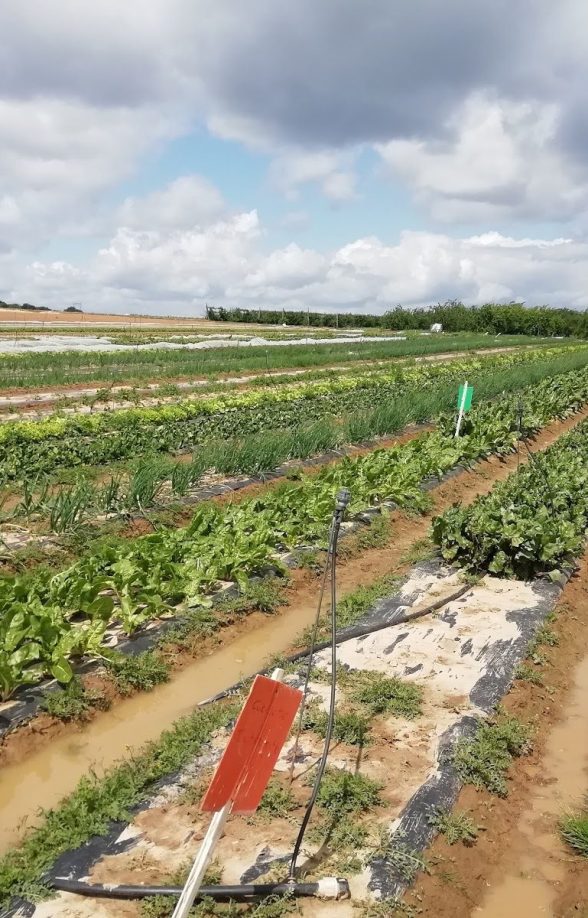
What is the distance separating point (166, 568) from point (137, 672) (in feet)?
3.28

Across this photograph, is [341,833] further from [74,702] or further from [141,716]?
[74,702]

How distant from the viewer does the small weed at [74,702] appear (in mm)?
4098

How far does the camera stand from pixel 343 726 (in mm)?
3854

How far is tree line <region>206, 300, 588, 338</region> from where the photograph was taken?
232ft

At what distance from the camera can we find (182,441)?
1055 centimetres

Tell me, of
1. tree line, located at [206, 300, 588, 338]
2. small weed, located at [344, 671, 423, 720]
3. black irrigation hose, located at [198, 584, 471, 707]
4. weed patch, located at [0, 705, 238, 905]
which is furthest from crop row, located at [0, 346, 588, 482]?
tree line, located at [206, 300, 588, 338]

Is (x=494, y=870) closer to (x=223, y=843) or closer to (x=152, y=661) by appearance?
(x=223, y=843)

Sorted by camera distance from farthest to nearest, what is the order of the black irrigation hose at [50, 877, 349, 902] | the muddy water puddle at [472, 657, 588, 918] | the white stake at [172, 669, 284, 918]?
1. the muddy water puddle at [472, 657, 588, 918]
2. the black irrigation hose at [50, 877, 349, 902]
3. the white stake at [172, 669, 284, 918]

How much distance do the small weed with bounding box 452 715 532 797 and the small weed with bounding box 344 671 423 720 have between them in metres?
0.39

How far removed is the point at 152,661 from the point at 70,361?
17.9m

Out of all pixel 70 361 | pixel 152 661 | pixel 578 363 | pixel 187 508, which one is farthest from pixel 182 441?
pixel 578 363

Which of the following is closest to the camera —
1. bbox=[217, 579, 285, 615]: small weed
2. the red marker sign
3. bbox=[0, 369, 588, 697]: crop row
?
the red marker sign

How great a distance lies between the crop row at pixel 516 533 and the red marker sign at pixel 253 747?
4051 mm

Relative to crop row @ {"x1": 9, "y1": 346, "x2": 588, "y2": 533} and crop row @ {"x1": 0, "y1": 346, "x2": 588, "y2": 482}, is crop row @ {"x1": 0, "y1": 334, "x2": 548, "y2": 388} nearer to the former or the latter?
crop row @ {"x1": 0, "y1": 346, "x2": 588, "y2": 482}
